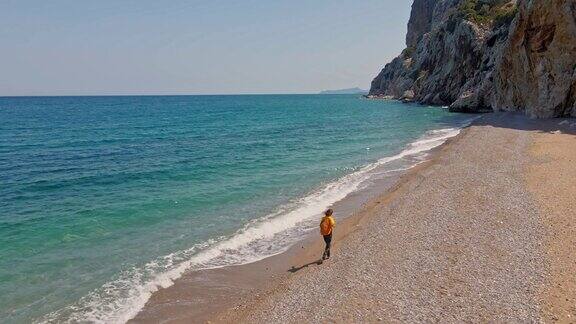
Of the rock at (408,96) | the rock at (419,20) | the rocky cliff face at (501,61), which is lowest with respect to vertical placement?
the rock at (408,96)

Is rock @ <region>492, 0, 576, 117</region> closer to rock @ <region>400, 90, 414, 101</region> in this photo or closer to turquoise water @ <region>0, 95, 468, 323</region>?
turquoise water @ <region>0, 95, 468, 323</region>

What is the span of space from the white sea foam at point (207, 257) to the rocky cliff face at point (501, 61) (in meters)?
32.8

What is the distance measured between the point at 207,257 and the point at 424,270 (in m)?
8.18

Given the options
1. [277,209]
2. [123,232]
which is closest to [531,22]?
[277,209]

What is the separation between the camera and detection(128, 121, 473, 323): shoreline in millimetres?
13113

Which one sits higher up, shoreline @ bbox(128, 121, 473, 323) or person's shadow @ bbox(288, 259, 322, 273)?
person's shadow @ bbox(288, 259, 322, 273)

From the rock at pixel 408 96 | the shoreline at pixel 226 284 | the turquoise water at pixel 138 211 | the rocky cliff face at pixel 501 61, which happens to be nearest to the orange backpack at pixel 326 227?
the shoreline at pixel 226 284

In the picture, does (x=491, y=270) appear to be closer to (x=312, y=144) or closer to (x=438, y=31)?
(x=312, y=144)

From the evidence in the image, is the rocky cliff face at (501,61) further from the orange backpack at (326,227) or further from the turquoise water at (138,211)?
the orange backpack at (326,227)

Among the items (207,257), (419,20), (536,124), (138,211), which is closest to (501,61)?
(536,124)

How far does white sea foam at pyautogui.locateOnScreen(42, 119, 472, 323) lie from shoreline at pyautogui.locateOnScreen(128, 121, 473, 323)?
411mm

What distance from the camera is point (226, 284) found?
15.0 metres

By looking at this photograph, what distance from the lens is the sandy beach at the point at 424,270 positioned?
11.2 metres

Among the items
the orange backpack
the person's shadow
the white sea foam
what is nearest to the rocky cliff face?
the white sea foam
